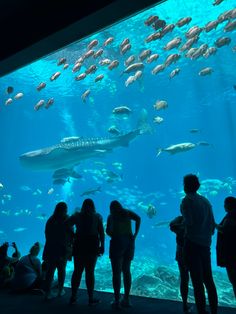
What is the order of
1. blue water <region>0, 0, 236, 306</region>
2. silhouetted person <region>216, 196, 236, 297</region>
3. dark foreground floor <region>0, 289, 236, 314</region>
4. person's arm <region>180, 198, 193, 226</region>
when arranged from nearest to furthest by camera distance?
person's arm <region>180, 198, 193, 226</region> → silhouetted person <region>216, 196, 236, 297</region> → dark foreground floor <region>0, 289, 236, 314</region> → blue water <region>0, 0, 236, 306</region>

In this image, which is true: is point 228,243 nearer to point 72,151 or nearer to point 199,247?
point 199,247

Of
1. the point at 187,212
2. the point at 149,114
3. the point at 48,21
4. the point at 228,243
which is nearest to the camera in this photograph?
the point at 187,212

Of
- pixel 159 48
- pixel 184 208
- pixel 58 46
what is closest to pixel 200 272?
pixel 184 208

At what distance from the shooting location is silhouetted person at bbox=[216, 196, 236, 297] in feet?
12.0

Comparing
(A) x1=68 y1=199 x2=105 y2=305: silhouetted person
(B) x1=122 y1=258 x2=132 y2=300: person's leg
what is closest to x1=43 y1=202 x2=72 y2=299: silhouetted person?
(A) x1=68 y1=199 x2=105 y2=305: silhouetted person

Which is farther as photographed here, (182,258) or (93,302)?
(93,302)

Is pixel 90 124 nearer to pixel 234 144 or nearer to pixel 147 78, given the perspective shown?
pixel 147 78

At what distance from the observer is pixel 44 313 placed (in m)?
4.03

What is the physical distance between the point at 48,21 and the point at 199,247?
140 inches

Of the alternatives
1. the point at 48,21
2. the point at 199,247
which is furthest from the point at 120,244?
the point at 48,21

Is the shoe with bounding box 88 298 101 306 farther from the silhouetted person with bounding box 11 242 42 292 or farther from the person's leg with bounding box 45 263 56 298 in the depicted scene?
the silhouetted person with bounding box 11 242 42 292

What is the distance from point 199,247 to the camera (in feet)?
Result: 11.2

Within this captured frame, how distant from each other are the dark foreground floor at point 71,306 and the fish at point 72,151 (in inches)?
636

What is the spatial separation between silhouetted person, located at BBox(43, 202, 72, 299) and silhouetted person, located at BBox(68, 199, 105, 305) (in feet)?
0.99
